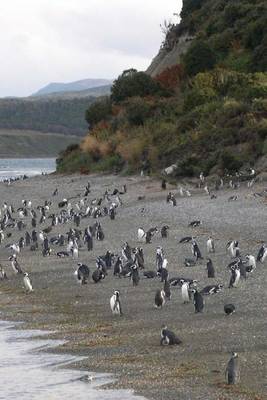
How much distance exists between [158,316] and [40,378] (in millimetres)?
3823

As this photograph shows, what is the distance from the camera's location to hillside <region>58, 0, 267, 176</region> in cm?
4578

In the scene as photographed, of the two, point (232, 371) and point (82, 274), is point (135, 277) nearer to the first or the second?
point (82, 274)

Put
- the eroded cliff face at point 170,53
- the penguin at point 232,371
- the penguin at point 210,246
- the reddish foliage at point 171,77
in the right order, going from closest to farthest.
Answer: the penguin at point 232,371
the penguin at point 210,246
the reddish foliage at point 171,77
the eroded cliff face at point 170,53

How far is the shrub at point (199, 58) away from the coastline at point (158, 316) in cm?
2956

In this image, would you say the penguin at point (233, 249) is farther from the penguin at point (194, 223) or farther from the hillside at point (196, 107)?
the hillside at point (196, 107)

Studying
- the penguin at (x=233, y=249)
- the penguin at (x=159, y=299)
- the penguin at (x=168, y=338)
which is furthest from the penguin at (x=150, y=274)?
the penguin at (x=168, y=338)

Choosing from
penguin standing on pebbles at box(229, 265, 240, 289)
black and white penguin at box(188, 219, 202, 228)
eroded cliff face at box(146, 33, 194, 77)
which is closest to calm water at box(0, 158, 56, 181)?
eroded cliff face at box(146, 33, 194, 77)

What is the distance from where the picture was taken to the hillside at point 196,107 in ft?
150

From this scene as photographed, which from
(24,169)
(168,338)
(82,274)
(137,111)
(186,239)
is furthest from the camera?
(24,169)

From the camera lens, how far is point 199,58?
201ft

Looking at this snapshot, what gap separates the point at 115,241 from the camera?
28.8m

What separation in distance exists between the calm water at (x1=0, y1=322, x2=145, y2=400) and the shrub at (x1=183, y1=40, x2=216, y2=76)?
46.7 meters

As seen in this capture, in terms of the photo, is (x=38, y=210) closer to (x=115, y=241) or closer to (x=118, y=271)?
(x=115, y=241)

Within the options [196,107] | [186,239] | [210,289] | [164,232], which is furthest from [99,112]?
[210,289]
